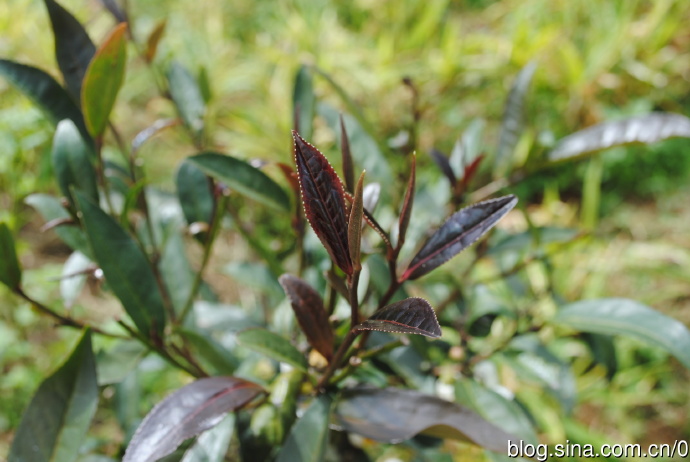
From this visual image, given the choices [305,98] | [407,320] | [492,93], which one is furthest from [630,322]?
[492,93]

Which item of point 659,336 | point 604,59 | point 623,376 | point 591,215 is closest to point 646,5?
point 604,59

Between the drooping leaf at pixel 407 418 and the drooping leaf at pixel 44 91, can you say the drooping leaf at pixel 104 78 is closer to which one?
the drooping leaf at pixel 44 91

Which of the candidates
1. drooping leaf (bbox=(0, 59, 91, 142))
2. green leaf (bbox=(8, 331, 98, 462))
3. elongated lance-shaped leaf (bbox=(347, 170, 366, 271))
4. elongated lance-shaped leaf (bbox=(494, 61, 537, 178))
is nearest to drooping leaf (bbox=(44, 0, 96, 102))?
drooping leaf (bbox=(0, 59, 91, 142))

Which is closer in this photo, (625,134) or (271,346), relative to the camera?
(271,346)

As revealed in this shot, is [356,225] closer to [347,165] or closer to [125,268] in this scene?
[347,165]

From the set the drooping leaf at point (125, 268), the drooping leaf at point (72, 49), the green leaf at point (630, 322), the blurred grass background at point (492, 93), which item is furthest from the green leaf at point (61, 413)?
the blurred grass background at point (492, 93)

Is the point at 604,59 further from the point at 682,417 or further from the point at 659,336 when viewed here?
the point at 659,336

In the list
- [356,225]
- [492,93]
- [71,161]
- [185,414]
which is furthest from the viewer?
[492,93]

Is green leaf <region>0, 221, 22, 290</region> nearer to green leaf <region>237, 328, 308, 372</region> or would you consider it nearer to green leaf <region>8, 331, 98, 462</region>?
green leaf <region>8, 331, 98, 462</region>
